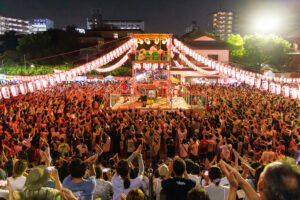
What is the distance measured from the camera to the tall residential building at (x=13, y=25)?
317ft

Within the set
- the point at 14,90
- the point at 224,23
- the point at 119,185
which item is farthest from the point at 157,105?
the point at 224,23

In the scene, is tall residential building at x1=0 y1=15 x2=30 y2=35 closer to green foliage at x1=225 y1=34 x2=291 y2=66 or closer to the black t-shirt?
green foliage at x1=225 y1=34 x2=291 y2=66

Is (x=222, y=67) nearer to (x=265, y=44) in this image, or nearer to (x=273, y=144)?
(x=273, y=144)

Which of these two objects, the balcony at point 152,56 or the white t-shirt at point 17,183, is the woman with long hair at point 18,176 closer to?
the white t-shirt at point 17,183

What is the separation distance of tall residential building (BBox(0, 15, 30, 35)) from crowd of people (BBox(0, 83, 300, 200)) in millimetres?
102261

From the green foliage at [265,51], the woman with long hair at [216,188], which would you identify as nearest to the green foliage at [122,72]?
the green foliage at [265,51]

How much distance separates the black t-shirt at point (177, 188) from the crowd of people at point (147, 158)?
0.04 feet

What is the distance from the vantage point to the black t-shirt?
2824 mm

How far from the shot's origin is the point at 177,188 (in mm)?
2854

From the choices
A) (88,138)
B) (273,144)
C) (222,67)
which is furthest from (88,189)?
(222,67)

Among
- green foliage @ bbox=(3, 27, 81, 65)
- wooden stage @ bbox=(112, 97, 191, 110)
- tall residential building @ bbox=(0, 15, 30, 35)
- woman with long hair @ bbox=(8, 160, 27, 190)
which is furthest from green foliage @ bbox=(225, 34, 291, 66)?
tall residential building @ bbox=(0, 15, 30, 35)

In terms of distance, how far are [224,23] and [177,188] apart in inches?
4777

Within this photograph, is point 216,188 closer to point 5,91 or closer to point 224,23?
point 5,91

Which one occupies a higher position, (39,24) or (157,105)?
(39,24)
